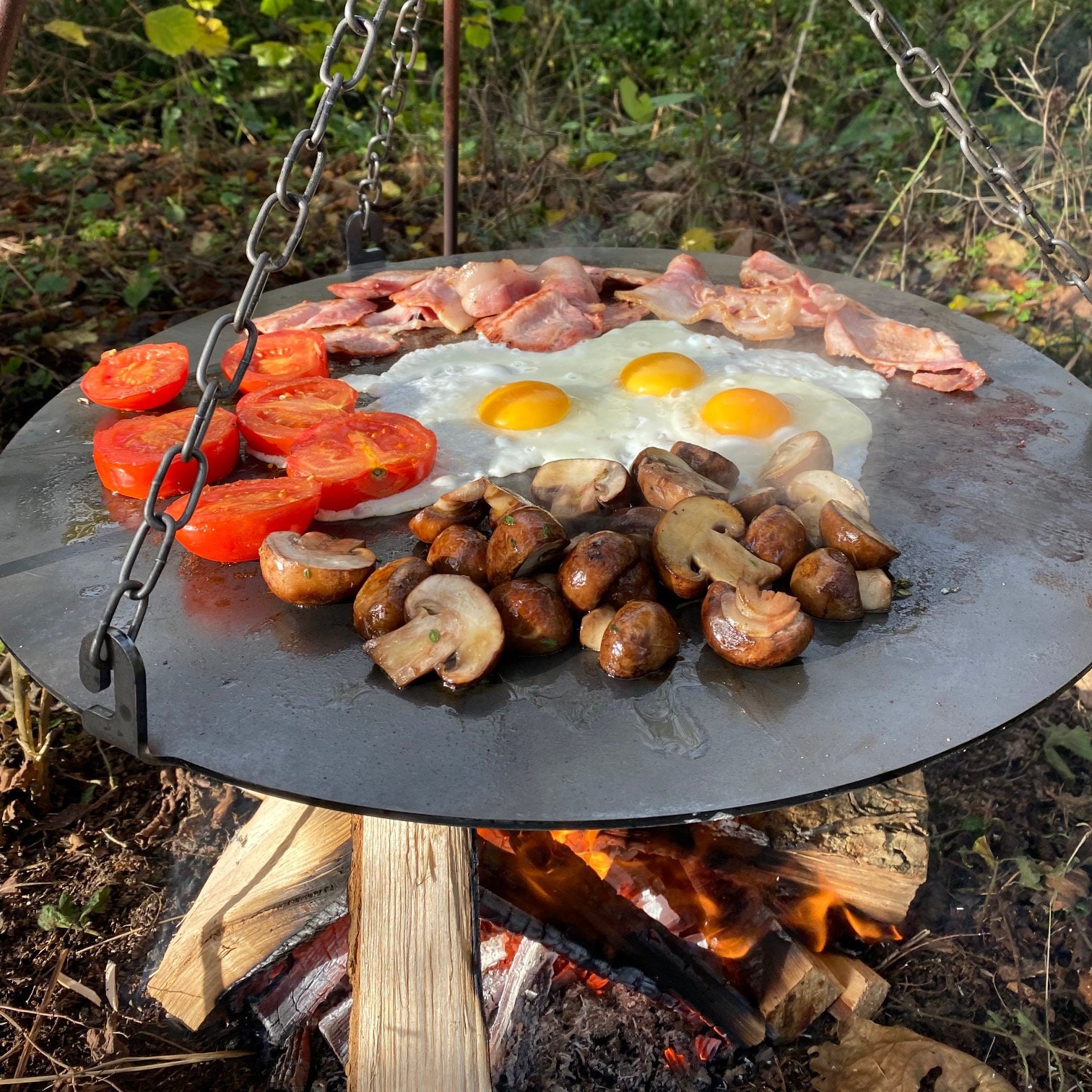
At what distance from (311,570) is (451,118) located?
3024mm

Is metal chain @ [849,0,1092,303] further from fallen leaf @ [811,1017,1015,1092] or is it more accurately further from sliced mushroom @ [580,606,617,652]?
fallen leaf @ [811,1017,1015,1092]

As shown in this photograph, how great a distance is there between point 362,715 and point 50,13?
9.52 meters

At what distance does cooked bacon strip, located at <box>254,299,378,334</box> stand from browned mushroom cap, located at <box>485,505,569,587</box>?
5.85 feet

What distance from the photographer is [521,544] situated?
235 centimetres

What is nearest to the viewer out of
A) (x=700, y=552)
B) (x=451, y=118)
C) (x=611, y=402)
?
(x=700, y=552)

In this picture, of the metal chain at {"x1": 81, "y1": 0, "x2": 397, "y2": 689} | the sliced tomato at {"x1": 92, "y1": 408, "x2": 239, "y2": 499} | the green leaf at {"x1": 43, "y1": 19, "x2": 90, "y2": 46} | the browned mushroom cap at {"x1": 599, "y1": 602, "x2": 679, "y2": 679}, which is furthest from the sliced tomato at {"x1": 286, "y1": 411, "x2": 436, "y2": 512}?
the green leaf at {"x1": 43, "y1": 19, "x2": 90, "y2": 46}

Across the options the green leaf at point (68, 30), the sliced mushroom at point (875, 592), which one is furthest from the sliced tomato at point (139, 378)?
the green leaf at point (68, 30)

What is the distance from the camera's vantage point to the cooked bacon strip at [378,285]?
4098mm

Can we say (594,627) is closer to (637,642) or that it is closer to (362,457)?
(637,642)

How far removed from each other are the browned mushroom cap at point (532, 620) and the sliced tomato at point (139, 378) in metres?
1.65

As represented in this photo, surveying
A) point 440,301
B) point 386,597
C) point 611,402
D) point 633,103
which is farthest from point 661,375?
point 633,103

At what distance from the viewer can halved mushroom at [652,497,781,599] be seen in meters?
2.34

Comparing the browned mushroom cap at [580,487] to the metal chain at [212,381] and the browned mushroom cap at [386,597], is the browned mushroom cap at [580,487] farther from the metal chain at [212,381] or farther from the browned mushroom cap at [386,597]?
the metal chain at [212,381]

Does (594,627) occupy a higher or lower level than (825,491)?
lower
